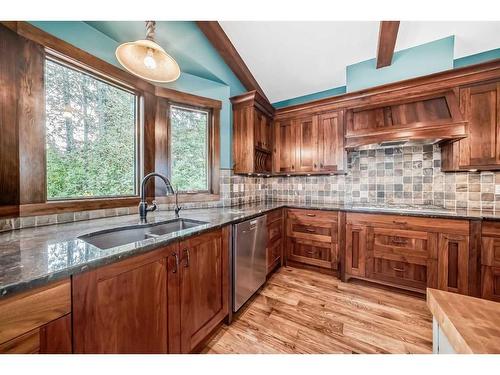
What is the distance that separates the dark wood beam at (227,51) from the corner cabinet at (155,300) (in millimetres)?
2214

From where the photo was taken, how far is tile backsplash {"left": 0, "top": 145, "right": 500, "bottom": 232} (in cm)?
210

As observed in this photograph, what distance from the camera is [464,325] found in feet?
2.09

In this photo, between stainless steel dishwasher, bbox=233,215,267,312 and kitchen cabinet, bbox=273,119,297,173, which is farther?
kitchen cabinet, bbox=273,119,297,173

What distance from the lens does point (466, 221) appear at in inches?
68.5

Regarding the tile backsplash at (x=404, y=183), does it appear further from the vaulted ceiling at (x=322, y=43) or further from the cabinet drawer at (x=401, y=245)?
the vaulted ceiling at (x=322, y=43)

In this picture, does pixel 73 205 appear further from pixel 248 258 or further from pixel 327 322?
pixel 327 322

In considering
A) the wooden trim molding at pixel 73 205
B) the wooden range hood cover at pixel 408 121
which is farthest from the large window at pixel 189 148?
the wooden range hood cover at pixel 408 121

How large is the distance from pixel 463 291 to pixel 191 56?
3.50 meters

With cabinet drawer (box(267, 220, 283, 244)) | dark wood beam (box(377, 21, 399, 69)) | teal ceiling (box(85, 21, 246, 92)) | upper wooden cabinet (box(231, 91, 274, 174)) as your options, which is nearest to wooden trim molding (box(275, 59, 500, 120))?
dark wood beam (box(377, 21, 399, 69))

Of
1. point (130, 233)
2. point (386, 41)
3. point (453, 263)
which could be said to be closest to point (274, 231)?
point (130, 233)

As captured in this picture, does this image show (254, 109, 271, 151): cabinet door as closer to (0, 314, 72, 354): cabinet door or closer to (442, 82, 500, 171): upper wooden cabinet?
(442, 82, 500, 171): upper wooden cabinet

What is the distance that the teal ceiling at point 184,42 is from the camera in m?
1.58

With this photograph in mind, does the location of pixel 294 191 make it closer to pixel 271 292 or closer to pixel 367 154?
pixel 367 154

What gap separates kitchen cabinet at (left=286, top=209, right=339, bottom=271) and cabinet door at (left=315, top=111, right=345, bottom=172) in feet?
2.16
